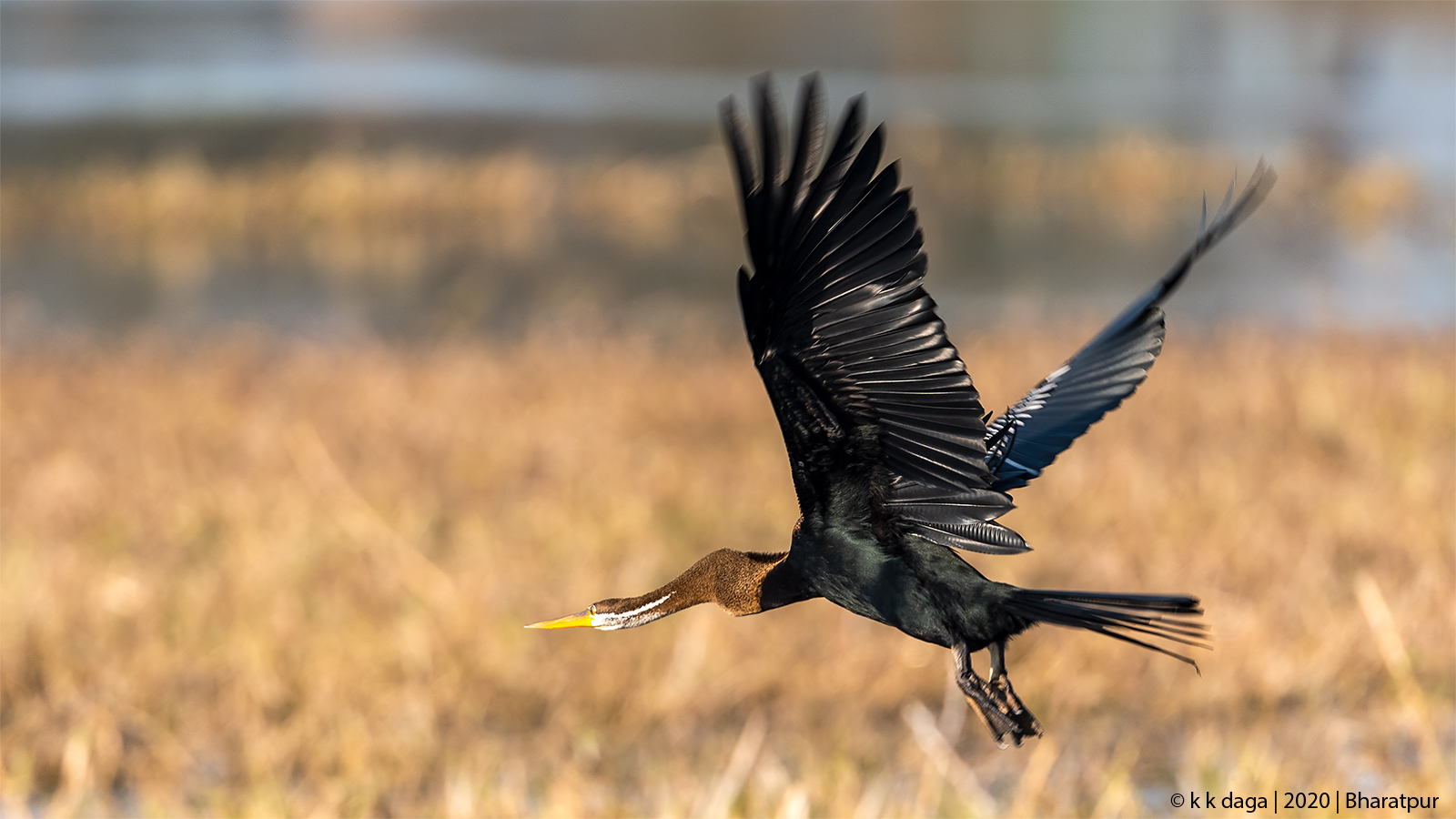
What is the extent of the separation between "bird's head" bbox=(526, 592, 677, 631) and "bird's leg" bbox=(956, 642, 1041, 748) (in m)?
0.14

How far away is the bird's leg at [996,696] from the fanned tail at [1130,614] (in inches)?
1.6

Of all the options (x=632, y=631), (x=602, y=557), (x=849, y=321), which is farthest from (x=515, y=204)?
(x=849, y=321)

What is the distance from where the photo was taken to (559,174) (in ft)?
97.8

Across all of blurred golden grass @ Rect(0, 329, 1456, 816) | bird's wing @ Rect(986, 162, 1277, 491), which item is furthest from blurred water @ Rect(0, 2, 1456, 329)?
bird's wing @ Rect(986, 162, 1277, 491)

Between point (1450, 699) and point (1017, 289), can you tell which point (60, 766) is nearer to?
point (1450, 699)

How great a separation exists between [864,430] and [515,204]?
2772 centimetres

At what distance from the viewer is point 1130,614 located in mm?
589

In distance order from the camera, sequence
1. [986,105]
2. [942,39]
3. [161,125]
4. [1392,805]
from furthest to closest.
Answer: [942,39]
[986,105]
[161,125]
[1392,805]

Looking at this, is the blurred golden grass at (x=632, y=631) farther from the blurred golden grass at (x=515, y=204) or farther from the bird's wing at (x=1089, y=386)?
the blurred golden grass at (x=515, y=204)

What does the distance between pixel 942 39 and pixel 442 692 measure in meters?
75.6

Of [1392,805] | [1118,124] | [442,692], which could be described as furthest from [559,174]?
[1392,805]

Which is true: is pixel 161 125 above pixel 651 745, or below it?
below

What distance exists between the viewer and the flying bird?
64 centimetres

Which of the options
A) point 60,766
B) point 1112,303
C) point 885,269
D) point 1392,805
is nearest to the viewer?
point 885,269
